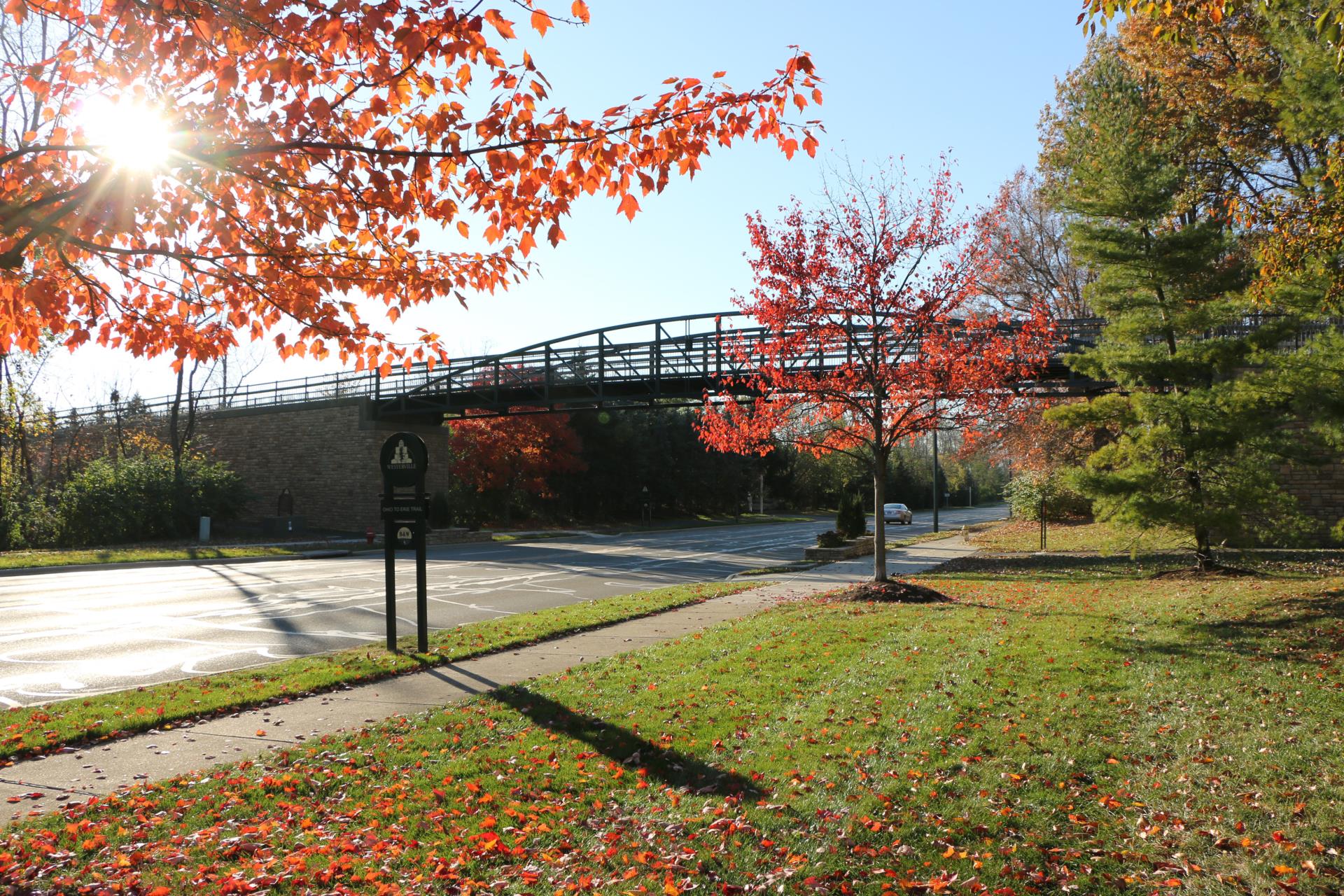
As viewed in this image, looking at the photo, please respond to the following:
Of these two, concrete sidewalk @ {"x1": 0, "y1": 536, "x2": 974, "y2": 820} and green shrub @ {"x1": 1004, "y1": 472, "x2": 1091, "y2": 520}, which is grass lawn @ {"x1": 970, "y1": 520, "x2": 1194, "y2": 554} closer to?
green shrub @ {"x1": 1004, "y1": 472, "x2": 1091, "y2": 520}

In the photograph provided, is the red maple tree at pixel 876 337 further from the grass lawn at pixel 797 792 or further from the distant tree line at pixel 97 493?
the distant tree line at pixel 97 493

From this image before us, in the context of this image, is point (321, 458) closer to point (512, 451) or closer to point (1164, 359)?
point (512, 451)

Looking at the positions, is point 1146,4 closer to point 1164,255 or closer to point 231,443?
point 1164,255

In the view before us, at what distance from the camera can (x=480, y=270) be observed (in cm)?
694

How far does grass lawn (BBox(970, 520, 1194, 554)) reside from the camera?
1686cm

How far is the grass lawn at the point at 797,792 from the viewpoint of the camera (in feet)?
14.2

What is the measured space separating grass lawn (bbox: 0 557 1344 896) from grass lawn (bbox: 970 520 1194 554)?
25.8ft

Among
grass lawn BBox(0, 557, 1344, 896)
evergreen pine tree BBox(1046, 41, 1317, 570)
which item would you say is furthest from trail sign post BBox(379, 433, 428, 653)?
evergreen pine tree BBox(1046, 41, 1317, 570)

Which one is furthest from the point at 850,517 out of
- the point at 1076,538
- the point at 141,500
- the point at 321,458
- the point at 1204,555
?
the point at 141,500

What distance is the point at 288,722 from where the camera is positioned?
733 cm

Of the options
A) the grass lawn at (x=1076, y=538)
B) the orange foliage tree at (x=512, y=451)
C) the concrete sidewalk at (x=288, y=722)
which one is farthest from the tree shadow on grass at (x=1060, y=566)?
the orange foliage tree at (x=512, y=451)

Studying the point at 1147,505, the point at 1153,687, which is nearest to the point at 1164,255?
the point at 1147,505

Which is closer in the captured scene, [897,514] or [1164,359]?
[1164,359]

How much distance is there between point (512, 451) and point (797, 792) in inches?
1716
